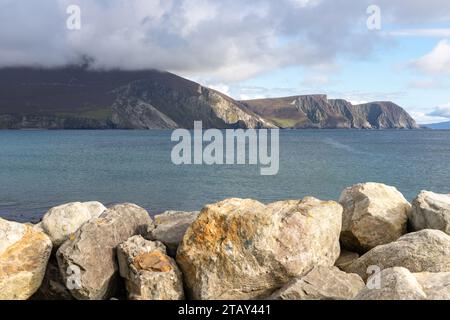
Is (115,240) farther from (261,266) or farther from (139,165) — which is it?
(139,165)

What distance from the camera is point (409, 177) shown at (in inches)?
2478

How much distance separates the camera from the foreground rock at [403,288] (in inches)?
352

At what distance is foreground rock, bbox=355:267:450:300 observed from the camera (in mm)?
8945

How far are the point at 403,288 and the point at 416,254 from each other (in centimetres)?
364

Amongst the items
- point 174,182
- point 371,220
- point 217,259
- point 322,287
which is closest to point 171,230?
point 217,259

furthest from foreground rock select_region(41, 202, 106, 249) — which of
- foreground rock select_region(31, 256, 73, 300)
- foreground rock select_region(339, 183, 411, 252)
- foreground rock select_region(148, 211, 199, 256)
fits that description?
foreground rock select_region(339, 183, 411, 252)

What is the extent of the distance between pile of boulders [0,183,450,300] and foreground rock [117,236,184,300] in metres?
0.03

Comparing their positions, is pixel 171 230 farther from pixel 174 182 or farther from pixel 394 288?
pixel 174 182

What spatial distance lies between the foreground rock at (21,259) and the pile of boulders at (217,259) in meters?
0.03

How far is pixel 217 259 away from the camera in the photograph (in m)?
12.0

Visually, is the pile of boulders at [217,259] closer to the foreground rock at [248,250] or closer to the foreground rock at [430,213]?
the foreground rock at [248,250]

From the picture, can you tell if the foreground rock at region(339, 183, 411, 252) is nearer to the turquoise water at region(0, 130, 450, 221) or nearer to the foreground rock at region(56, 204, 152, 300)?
the foreground rock at region(56, 204, 152, 300)

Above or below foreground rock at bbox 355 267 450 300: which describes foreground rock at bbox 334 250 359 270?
below
